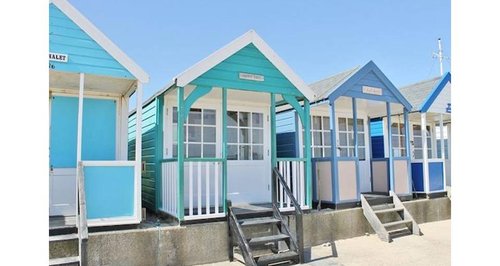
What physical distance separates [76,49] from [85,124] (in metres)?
1.68

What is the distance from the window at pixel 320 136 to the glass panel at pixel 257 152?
1635 millimetres

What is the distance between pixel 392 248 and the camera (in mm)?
5984

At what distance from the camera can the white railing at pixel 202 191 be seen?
209 inches

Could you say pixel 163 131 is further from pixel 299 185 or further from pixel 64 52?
pixel 299 185

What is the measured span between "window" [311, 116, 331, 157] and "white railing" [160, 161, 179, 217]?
388cm

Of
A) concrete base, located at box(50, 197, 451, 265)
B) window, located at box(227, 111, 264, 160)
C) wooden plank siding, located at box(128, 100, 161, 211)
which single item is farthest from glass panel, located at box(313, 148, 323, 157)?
wooden plank siding, located at box(128, 100, 161, 211)

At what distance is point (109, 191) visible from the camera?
196 inches

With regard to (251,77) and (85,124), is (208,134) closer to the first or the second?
(251,77)

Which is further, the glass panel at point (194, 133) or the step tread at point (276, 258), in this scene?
the glass panel at point (194, 133)

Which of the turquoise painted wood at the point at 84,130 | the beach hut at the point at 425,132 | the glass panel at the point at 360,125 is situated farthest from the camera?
the glass panel at the point at 360,125

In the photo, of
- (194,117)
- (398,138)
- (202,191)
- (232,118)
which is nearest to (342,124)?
(398,138)

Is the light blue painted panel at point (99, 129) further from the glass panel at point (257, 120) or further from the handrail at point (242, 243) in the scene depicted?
the glass panel at point (257, 120)

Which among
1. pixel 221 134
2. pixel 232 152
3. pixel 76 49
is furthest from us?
pixel 232 152

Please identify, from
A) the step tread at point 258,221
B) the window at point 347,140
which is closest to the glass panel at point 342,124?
the window at point 347,140
